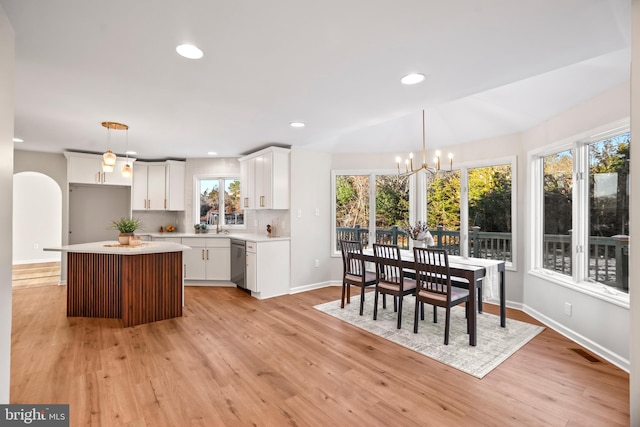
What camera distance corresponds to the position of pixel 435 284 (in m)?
3.21

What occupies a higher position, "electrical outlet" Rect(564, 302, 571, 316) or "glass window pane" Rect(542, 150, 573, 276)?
"glass window pane" Rect(542, 150, 573, 276)

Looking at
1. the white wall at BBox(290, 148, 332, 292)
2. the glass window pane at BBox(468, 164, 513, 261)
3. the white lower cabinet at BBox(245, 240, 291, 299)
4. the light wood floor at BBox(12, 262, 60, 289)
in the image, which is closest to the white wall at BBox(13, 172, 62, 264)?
the light wood floor at BBox(12, 262, 60, 289)

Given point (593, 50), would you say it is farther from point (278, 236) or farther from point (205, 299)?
point (205, 299)

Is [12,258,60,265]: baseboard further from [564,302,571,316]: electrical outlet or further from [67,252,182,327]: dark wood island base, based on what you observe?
[564,302,571,316]: electrical outlet

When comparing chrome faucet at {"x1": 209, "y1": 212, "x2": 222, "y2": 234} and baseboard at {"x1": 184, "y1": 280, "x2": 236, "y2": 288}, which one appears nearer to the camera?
baseboard at {"x1": 184, "y1": 280, "x2": 236, "y2": 288}

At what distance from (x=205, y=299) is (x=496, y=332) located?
3.85m

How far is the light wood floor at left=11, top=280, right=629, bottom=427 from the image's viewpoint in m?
2.02

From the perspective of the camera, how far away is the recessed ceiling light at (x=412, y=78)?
8.12 feet

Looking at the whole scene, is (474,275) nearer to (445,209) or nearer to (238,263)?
(445,209)

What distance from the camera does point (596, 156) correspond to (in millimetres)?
3135

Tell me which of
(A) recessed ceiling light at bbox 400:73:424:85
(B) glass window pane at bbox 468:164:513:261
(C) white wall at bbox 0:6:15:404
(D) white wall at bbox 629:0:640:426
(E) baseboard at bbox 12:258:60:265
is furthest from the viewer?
(E) baseboard at bbox 12:258:60:265

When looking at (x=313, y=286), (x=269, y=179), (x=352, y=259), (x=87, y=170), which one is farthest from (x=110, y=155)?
(x=313, y=286)

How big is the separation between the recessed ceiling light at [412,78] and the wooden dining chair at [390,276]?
1.74 m

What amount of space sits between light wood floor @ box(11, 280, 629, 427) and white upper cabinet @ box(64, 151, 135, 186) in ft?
8.76
